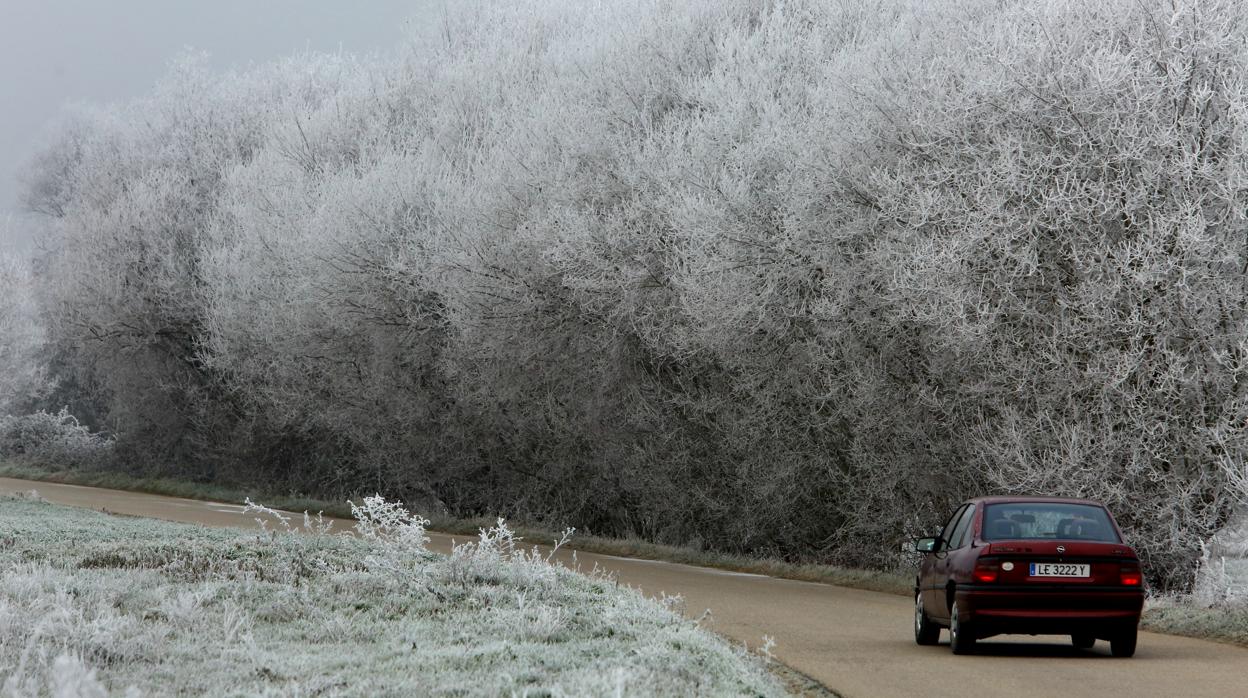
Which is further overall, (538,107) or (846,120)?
(538,107)

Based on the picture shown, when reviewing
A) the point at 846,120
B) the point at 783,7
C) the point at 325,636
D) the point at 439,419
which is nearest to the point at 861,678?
the point at 325,636

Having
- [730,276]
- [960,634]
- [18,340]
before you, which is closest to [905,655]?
[960,634]

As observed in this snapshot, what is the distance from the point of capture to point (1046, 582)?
1126 cm

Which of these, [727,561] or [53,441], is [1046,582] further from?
[53,441]

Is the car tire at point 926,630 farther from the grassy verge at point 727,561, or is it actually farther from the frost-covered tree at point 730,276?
the frost-covered tree at point 730,276

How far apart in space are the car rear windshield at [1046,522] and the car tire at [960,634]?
0.69 m

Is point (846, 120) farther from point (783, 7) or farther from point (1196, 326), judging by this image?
point (783, 7)

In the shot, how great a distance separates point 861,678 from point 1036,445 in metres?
9.15

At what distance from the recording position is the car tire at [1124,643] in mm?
11617

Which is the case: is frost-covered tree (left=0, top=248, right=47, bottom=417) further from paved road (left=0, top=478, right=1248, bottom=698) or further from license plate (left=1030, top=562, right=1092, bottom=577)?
license plate (left=1030, top=562, right=1092, bottom=577)

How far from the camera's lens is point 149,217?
141 ft

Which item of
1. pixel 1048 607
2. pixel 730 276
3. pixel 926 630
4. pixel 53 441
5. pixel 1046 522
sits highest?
pixel 730 276

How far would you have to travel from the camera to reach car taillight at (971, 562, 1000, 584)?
11.3 meters

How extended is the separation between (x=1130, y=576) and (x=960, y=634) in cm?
141
